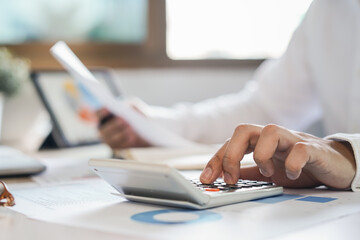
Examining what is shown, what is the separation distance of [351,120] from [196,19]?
3.44 feet

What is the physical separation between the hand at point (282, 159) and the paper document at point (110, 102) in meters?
0.42

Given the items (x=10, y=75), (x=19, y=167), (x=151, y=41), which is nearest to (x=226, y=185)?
(x=19, y=167)

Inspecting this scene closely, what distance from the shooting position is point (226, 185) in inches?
25.1

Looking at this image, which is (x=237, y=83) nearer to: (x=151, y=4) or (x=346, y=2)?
(x=151, y=4)

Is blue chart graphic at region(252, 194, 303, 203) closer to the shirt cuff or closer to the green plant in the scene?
the shirt cuff

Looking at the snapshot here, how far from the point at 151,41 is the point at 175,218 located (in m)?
1.62

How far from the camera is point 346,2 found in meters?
1.34

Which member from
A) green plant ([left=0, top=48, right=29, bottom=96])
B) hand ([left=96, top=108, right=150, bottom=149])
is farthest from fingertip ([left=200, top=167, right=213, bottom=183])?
green plant ([left=0, top=48, right=29, bottom=96])

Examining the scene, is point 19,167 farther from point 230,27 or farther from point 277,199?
point 230,27

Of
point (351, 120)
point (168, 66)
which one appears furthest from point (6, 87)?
point (351, 120)

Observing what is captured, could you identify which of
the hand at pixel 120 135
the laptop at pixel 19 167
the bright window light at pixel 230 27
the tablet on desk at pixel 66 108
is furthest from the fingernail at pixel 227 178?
the bright window light at pixel 230 27

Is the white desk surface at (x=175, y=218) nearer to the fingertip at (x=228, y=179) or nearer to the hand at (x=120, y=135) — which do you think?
the fingertip at (x=228, y=179)

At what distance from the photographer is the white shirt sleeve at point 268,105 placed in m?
1.49

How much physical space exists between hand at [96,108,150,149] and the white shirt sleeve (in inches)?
7.2
